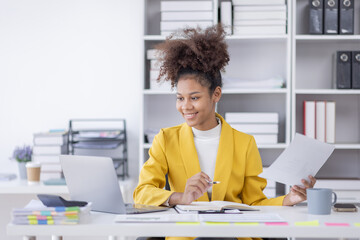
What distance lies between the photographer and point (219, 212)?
1559 millimetres

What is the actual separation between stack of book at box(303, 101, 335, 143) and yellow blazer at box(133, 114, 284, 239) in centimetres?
109

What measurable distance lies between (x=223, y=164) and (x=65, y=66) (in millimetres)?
1793

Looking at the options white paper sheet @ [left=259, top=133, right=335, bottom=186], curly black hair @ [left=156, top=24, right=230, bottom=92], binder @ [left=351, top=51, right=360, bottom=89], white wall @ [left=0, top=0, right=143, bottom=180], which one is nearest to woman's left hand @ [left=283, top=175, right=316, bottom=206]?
white paper sheet @ [left=259, top=133, right=335, bottom=186]

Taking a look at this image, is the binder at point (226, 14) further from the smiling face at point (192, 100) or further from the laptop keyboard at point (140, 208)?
the laptop keyboard at point (140, 208)

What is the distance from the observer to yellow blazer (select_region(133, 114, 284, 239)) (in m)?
1.93

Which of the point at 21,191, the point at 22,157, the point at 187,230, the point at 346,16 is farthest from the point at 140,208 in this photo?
the point at 346,16

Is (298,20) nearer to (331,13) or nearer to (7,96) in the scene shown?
(331,13)

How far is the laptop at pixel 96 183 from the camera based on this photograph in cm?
154

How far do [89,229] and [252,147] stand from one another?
900mm

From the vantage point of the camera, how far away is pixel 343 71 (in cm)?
300

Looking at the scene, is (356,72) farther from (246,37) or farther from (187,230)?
(187,230)

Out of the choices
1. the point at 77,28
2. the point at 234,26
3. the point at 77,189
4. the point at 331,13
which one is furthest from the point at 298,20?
the point at 77,189

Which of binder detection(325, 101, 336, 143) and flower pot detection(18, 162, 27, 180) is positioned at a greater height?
binder detection(325, 101, 336, 143)

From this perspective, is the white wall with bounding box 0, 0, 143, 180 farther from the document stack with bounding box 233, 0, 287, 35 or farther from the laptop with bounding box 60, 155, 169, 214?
the laptop with bounding box 60, 155, 169, 214
